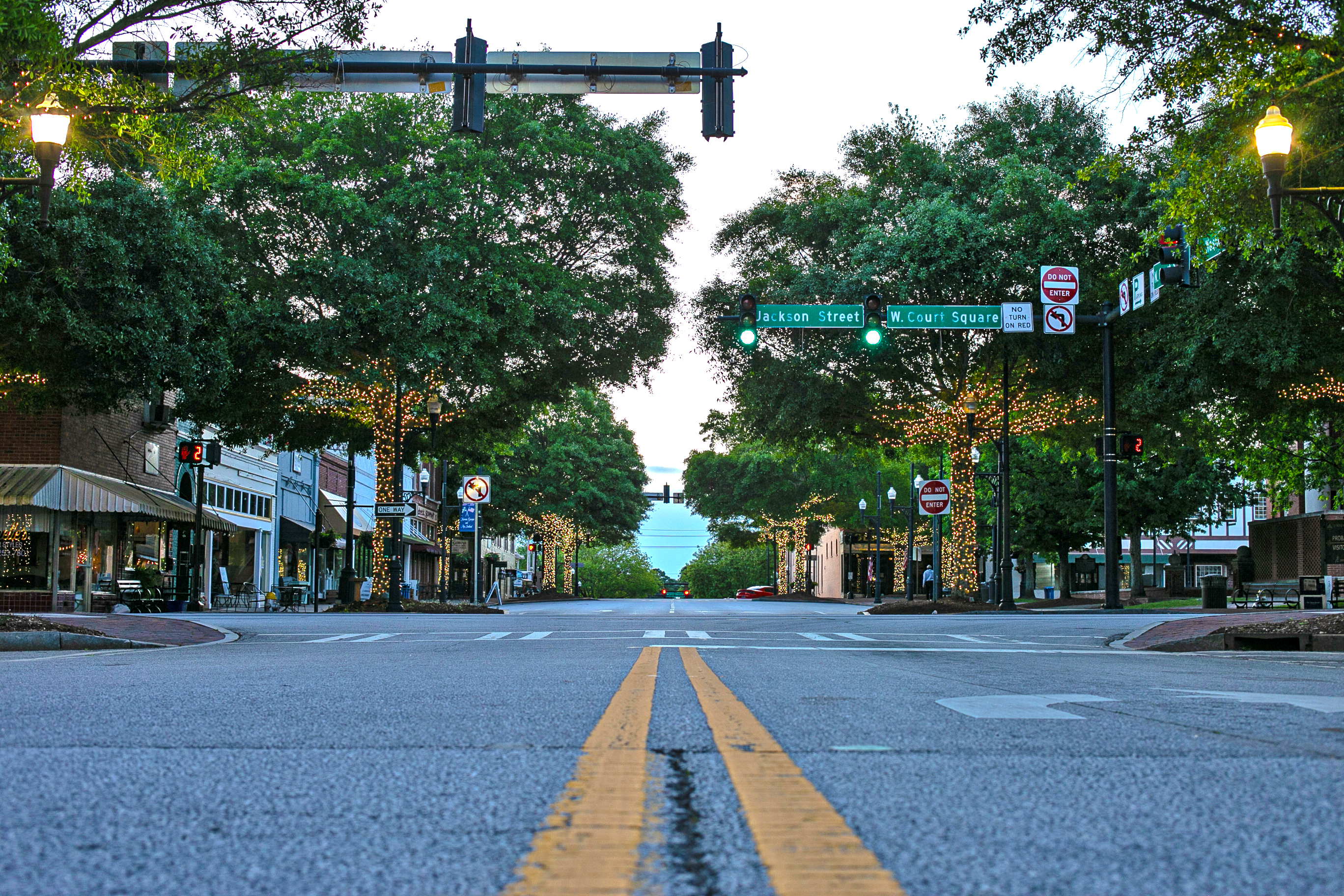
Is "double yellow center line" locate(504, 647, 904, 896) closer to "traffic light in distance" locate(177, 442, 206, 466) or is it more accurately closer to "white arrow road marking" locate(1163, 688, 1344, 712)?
Result: "white arrow road marking" locate(1163, 688, 1344, 712)

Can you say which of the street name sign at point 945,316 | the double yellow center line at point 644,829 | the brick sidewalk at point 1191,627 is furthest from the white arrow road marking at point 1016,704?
the street name sign at point 945,316

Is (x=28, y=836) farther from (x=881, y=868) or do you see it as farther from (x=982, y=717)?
(x=982, y=717)

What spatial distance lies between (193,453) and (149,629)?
15394 mm

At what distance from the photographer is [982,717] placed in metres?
5.78

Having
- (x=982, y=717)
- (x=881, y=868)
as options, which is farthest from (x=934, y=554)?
(x=881, y=868)

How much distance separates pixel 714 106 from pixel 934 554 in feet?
76.8

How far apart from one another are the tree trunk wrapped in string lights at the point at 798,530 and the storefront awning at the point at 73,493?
4739 cm

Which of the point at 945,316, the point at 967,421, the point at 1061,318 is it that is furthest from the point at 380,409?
the point at 1061,318

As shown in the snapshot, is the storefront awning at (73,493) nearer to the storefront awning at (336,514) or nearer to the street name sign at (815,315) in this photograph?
the street name sign at (815,315)

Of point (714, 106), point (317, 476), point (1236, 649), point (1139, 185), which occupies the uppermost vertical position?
point (1139, 185)

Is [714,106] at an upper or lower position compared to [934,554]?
upper

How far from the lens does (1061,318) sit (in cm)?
2767

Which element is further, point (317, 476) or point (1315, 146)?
point (317, 476)

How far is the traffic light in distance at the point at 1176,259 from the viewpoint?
21.5 metres
